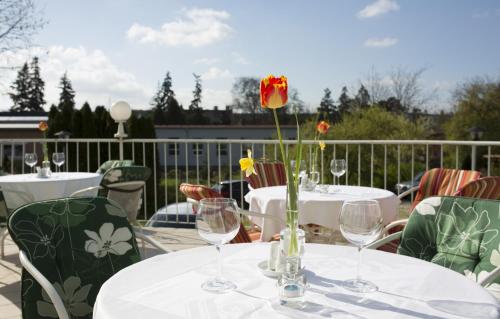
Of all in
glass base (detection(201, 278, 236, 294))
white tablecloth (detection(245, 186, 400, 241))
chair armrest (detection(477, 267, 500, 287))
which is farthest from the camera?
white tablecloth (detection(245, 186, 400, 241))

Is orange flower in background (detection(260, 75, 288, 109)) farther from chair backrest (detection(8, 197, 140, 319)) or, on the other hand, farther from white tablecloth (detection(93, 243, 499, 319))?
chair backrest (detection(8, 197, 140, 319))

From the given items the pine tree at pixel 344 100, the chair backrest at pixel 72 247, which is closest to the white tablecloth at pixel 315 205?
the chair backrest at pixel 72 247

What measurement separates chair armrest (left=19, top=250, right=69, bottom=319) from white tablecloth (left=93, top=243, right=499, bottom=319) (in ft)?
0.64

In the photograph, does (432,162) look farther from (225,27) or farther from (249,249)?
(249,249)

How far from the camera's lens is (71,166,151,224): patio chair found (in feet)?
12.7

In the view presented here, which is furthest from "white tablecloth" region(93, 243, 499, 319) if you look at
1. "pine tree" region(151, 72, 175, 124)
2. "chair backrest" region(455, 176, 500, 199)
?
"pine tree" region(151, 72, 175, 124)

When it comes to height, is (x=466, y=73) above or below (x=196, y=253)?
above

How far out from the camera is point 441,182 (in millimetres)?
3482

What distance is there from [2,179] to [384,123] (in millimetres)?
16294

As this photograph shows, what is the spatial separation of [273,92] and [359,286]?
56 cm

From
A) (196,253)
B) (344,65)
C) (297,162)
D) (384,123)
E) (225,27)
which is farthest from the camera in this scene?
(344,65)

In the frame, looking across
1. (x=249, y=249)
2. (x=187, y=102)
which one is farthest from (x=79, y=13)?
(x=187, y=102)

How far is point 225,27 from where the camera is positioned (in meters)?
19.9

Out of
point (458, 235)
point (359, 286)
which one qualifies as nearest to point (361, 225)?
point (359, 286)
